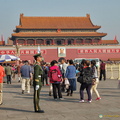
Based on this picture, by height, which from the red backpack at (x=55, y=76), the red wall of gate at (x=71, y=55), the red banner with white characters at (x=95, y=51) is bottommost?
the red backpack at (x=55, y=76)

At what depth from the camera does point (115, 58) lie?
52344 millimetres

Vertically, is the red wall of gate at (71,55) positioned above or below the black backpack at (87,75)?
above

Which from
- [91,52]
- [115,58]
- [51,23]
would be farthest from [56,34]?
[115,58]

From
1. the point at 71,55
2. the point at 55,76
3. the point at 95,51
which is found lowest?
the point at 55,76

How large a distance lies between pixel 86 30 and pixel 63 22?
169 inches

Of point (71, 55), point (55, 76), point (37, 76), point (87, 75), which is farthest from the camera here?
point (71, 55)

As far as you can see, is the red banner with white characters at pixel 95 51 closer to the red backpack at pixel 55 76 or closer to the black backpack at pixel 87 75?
the red backpack at pixel 55 76

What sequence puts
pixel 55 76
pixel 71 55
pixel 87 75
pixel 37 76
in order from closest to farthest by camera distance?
pixel 37 76 → pixel 87 75 → pixel 55 76 → pixel 71 55

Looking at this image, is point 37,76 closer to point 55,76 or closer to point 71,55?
point 55,76

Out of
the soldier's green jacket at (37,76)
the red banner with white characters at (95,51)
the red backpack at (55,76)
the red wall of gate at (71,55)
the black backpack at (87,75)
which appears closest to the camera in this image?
the soldier's green jacket at (37,76)

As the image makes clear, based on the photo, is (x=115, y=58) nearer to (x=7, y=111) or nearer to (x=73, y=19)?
(x=73, y=19)

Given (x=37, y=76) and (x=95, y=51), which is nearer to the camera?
(x=37, y=76)

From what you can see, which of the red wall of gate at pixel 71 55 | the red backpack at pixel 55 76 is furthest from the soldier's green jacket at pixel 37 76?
the red wall of gate at pixel 71 55

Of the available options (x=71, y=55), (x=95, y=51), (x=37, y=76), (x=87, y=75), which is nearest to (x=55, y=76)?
(x=87, y=75)
